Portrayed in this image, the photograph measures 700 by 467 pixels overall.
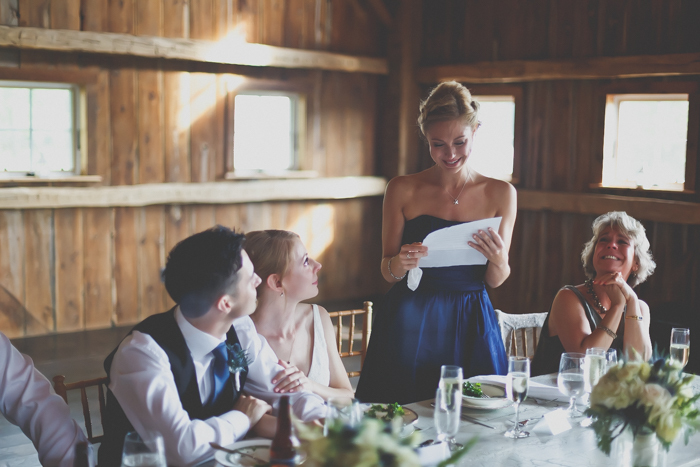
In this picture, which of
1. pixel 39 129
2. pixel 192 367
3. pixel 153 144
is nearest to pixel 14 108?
pixel 39 129

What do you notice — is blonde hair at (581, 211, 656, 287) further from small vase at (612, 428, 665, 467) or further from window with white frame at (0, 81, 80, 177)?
window with white frame at (0, 81, 80, 177)

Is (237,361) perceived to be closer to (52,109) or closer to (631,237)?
(631,237)

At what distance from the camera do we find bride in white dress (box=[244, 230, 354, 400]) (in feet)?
7.77

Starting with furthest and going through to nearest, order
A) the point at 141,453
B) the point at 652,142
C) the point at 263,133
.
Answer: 1. the point at 263,133
2. the point at 652,142
3. the point at 141,453

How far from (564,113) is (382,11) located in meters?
2.15

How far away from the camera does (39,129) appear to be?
226 inches

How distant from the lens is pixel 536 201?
6.22 meters

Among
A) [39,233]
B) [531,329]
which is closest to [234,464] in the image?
[531,329]

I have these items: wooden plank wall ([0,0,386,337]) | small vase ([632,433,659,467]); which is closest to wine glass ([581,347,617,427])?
small vase ([632,433,659,467])

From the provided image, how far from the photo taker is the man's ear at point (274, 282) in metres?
2.36

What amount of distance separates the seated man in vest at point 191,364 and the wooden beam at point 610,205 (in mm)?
4120

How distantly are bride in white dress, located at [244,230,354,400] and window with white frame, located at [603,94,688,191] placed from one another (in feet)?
12.5

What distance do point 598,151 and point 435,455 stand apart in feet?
15.1

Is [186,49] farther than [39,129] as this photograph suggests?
Yes
